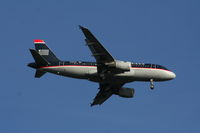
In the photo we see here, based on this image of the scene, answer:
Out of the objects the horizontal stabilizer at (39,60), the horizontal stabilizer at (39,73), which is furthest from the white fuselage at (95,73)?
the horizontal stabilizer at (39,60)

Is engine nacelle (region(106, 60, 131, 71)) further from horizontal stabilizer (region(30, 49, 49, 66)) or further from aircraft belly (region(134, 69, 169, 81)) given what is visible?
horizontal stabilizer (region(30, 49, 49, 66))

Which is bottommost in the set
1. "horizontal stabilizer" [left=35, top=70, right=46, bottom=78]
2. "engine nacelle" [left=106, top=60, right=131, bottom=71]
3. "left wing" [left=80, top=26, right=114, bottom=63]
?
"horizontal stabilizer" [left=35, top=70, right=46, bottom=78]

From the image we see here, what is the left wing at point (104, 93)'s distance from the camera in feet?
323

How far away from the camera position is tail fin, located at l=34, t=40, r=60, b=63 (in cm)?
9565

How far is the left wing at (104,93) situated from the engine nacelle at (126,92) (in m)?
1.02

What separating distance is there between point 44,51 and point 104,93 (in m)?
13.9

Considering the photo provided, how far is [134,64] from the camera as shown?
92438mm

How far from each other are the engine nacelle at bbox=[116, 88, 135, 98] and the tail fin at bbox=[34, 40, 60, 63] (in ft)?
45.5

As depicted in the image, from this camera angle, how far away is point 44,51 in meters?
97.2

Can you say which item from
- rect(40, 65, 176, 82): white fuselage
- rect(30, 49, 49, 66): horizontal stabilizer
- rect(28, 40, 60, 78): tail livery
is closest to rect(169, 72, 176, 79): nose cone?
rect(40, 65, 176, 82): white fuselage

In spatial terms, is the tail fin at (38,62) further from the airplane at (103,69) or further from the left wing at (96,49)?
the left wing at (96,49)

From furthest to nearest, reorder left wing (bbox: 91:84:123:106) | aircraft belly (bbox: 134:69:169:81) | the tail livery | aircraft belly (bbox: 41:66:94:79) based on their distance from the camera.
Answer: left wing (bbox: 91:84:123:106)
aircraft belly (bbox: 134:69:169:81)
aircraft belly (bbox: 41:66:94:79)
the tail livery

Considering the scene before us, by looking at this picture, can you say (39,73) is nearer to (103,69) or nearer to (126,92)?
(103,69)

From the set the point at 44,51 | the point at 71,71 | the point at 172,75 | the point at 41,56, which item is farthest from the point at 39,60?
the point at 172,75
